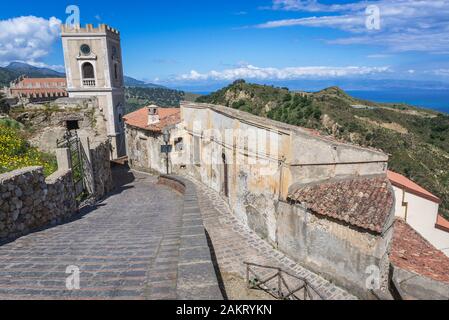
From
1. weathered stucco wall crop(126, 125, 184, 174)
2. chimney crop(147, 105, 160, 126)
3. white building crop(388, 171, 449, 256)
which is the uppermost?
chimney crop(147, 105, 160, 126)

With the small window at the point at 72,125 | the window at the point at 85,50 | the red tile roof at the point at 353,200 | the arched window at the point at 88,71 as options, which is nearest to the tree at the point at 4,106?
the small window at the point at 72,125

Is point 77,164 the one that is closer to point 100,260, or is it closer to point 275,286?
point 100,260

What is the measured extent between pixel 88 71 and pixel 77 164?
2700cm

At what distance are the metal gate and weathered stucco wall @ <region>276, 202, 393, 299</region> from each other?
7.86m

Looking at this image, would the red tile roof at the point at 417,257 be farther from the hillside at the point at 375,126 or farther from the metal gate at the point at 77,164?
the hillside at the point at 375,126

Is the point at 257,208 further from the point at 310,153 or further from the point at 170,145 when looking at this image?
the point at 170,145

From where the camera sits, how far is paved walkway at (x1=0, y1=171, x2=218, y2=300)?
3.98 meters

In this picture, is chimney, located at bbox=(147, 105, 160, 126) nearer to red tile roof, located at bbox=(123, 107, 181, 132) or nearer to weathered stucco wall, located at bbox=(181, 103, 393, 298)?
red tile roof, located at bbox=(123, 107, 181, 132)

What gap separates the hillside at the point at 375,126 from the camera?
3564 centimetres

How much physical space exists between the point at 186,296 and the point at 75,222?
22.1 ft

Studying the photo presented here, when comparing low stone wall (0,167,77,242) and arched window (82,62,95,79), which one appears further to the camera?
arched window (82,62,95,79)

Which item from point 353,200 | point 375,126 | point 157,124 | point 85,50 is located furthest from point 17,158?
point 375,126

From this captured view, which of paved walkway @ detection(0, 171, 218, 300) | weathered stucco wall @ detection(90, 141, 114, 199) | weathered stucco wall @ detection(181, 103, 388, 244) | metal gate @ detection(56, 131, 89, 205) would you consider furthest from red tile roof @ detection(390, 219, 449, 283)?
weathered stucco wall @ detection(90, 141, 114, 199)

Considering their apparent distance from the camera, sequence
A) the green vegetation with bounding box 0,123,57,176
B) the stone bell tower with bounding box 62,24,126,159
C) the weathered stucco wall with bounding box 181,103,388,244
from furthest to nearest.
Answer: the stone bell tower with bounding box 62,24,126,159, the weathered stucco wall with bounding box 181,103,388,244, the green vegetation with bounding box 0,123,57,176
